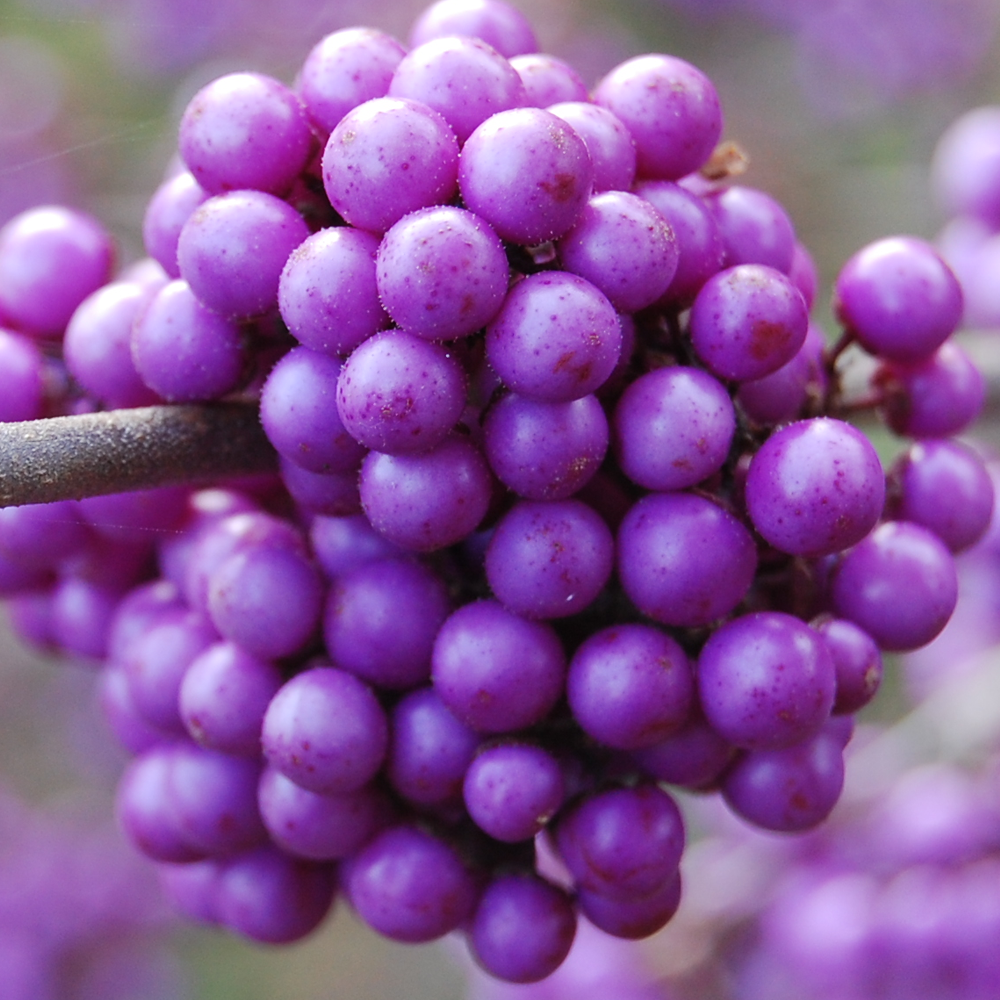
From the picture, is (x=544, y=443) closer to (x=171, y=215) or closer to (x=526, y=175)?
(x=526, y=175)

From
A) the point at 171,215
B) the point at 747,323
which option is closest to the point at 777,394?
the point at 747,323

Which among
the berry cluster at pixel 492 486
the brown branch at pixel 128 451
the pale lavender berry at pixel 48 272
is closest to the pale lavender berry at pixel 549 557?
the berry cluster at pixel 492 486

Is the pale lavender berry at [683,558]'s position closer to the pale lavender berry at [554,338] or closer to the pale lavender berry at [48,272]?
the pale lavender berry at [554,338]

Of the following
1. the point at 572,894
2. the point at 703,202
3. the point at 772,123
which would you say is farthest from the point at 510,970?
the point at 772,123

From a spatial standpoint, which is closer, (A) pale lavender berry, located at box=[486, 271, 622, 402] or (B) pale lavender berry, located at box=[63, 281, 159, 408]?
(A) pale lavender berry, located at box=[486, 271, 622, 402]

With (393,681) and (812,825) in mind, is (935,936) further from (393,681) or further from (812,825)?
(393,681)

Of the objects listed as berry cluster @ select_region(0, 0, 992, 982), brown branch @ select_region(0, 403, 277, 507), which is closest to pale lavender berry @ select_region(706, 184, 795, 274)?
berry cluster @ select_region(0, 0, 992, 982)

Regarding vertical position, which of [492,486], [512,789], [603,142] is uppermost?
[603,142]

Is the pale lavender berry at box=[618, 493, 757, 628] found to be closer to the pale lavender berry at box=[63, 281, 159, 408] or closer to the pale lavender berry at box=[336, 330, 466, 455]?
the pale lavender berry at box=[336, 330, 466, 455]
